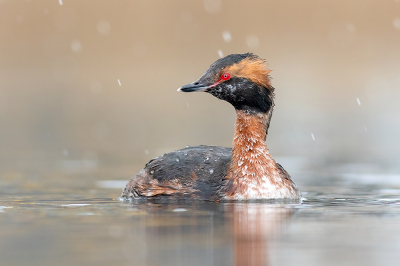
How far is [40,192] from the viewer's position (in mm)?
11117

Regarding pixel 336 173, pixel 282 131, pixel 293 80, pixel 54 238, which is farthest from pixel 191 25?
pixel 54 238

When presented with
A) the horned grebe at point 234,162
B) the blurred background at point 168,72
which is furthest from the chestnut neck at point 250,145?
the blurred background at point 168,72

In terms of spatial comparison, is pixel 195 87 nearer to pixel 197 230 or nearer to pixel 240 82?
pixel 240 82

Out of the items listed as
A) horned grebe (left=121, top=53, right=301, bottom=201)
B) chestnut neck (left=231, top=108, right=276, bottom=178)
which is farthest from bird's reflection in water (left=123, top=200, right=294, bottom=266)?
chestnut neck (left=231, top=108, right=276, bottom=178)

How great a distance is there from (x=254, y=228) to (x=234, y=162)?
2766 mm

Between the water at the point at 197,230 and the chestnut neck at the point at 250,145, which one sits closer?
the water at the point at 197,230

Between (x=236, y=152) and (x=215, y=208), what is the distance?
1.51m

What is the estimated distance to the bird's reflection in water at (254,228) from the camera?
243 inches

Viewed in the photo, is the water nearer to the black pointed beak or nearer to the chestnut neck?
the chestnut neck

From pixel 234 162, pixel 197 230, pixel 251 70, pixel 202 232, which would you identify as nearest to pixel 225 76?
pixel 251 70

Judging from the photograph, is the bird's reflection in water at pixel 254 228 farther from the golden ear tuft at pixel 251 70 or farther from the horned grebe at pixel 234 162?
the golden ear tuft at pixel 251 70

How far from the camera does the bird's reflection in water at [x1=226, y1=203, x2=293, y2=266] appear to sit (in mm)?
6184

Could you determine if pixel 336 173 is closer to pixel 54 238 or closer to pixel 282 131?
pixel 54 238

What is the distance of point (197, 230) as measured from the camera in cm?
741
